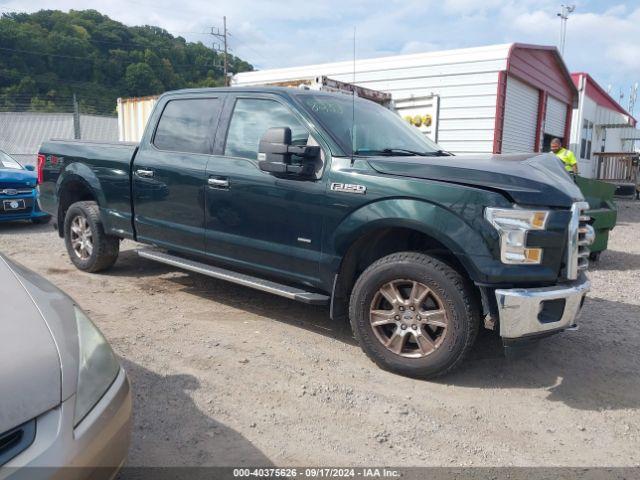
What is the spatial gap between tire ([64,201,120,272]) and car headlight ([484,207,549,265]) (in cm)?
422

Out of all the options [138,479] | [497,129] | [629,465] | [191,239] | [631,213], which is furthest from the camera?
[631,213]

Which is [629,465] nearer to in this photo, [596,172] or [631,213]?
[631,213]

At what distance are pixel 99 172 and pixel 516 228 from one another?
4181 millimetres

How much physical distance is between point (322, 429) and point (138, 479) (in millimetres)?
979

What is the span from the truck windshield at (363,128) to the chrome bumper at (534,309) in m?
1.52

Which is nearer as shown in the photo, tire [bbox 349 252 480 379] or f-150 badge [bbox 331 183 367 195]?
tire [bbox 349 252 480 379]

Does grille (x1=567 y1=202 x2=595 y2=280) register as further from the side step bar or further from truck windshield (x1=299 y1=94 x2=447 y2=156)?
the side step bar

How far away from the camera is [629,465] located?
267 cm

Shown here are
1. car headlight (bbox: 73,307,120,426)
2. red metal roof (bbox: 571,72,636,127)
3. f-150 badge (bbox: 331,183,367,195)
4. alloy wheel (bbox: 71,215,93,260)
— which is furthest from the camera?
red metal roof (bbox: 571,72,636,127)

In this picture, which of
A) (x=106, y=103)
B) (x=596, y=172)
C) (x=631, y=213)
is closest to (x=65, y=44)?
(x=106, y=103)

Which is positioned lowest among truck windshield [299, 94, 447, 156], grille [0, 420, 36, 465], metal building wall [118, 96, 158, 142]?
grille [0, 420, 36, 465]

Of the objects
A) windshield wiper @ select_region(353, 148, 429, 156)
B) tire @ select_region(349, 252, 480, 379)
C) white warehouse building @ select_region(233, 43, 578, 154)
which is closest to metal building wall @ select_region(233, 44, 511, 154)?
white warehouse building @ select_region(233, 43, 578, 154)

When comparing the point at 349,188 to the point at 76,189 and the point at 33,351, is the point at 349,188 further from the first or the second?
the point at 76,189

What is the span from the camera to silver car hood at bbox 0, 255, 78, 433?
1.71 metres
